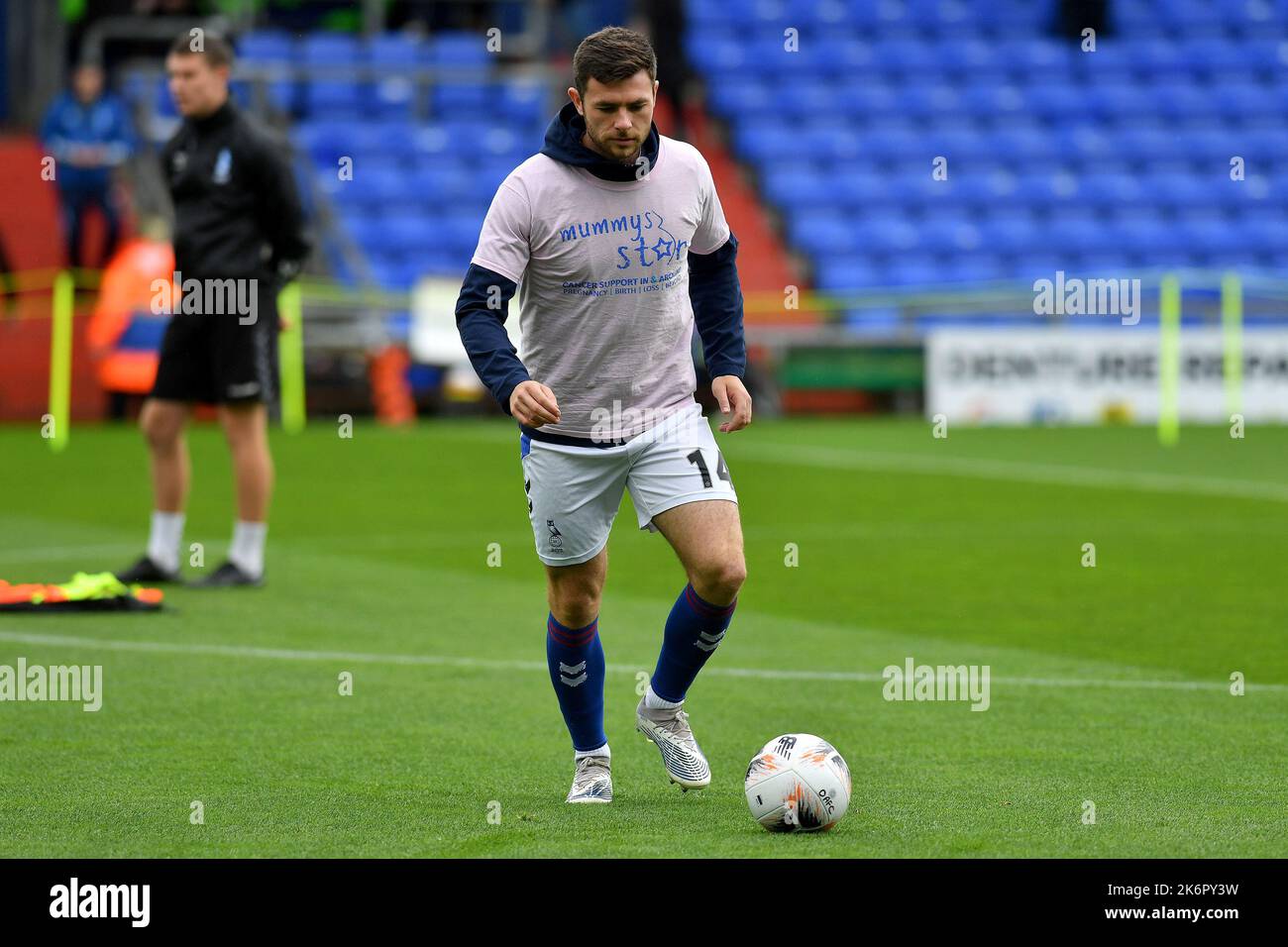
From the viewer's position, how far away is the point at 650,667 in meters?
8.02

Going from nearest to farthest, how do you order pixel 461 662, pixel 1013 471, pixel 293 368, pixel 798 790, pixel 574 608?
pixel 798 790, pixel 574 608, pixel 461 662, pixel 1013 471, pixel 293 368

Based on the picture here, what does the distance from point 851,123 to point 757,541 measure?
663 inches

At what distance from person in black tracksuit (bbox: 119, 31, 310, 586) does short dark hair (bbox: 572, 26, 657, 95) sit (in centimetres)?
483

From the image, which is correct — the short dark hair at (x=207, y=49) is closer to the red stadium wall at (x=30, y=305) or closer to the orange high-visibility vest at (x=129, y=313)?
the orange high-visibility vest at (x=129, y=313)

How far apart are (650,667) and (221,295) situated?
3.24m

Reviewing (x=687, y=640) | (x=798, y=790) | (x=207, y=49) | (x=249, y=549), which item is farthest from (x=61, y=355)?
(x=798, y=790)

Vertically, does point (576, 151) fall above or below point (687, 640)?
above

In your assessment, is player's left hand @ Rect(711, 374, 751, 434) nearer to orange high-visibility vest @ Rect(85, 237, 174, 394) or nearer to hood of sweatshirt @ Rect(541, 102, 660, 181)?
hood of sweatshirt @ Rect(541, 102, 660, 181)

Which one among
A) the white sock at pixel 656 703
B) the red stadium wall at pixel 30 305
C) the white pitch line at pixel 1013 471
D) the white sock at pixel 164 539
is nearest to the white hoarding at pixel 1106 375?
the white pitch line at pixel 1013 471

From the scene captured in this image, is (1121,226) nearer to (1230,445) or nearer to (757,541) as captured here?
(1230,445)

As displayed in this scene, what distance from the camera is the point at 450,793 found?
5.74 metres

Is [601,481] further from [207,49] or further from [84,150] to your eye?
[84,150]

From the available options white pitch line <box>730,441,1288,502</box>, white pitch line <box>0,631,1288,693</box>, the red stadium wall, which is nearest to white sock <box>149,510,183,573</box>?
white pitch line <box>0,631,1288,693</box>
